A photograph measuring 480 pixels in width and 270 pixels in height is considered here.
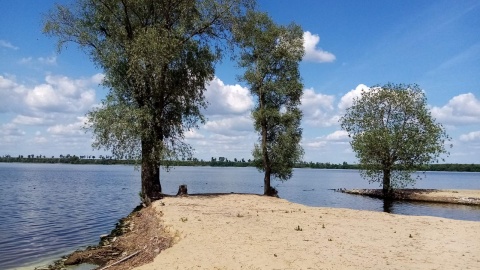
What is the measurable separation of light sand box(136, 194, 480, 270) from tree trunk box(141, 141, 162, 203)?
6970 mm

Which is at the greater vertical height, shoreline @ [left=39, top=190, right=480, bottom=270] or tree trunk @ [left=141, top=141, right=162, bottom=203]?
tree trunk @ [left=141, top=141, right=162, bottom=203]

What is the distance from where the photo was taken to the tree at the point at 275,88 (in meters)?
38.8

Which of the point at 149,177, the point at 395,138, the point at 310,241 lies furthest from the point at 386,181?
the point at 310,241

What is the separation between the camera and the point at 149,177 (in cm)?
3108

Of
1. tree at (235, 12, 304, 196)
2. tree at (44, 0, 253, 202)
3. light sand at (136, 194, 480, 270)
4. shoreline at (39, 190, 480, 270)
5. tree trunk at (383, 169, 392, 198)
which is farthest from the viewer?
tree trunk at (383, 169, 392, 198)

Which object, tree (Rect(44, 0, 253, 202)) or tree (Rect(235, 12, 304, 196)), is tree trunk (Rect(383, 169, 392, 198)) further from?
tree (Rect(44, 0, 253, 202))

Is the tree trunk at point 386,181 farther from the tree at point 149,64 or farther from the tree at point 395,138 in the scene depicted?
the tree at point 149,64

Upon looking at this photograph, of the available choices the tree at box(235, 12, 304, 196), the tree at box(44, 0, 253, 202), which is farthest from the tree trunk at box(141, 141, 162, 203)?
the tree at box(235, 12, 304, 196)

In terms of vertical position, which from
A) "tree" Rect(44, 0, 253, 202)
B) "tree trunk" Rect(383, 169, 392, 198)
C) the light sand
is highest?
"tree" Rect(44, 0, 253, 202)

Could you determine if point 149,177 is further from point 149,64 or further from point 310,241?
point 310,241

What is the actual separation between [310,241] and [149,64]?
19.0 meters

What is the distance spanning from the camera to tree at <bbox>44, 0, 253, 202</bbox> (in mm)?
28219

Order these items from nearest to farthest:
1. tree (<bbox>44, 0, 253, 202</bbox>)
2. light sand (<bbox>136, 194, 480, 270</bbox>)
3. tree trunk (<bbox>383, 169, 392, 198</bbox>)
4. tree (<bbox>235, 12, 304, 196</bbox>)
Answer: light sand (<bbox>136, 194, 480, 270</bbox>), tree (<bbox>44, 0, 253, 202</bbox>), tree (<bbox>235, 12, 304, 196</bbox>), tree trunk (<bbox>383, 169, 392, 198</bbox>)

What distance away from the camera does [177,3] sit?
1207 inches
